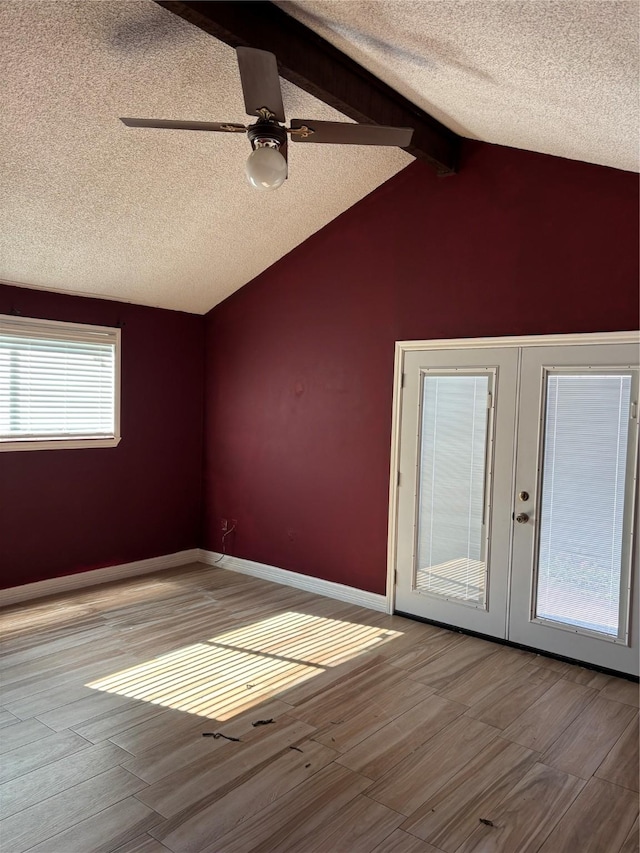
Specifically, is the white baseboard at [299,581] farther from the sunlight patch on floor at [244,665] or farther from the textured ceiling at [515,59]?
the textured ceiling at [515,59]

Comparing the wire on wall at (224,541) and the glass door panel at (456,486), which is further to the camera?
the wire on wall at (224,541)

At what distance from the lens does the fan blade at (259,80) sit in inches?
79.6

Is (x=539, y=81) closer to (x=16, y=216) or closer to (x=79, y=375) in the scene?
(x=16, y=216)

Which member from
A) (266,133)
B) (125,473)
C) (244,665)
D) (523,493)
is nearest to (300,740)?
(244,665)

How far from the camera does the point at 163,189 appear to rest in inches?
149

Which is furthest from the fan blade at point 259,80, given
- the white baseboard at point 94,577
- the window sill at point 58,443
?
the white baseboard at point 94,577

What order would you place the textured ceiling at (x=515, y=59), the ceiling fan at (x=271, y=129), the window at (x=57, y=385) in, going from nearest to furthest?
1. the textured ceiling at (x=515, y=59)
2. the ceiling fan at (x=271, y=129)
3. the window at (x=57, y=385)

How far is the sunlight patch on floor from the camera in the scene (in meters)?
3.16

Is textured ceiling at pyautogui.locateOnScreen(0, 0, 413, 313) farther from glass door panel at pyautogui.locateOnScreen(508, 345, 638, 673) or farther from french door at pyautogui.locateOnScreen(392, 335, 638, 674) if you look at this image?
glass door panel at pyautogui.locateOnScreen(508, 345, 638, 673)

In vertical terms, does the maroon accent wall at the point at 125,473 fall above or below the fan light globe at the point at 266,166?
below

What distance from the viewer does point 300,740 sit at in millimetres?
2785

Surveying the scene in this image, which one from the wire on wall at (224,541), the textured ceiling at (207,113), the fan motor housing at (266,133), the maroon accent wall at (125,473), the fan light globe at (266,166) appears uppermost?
the textured ceiling at (207,113)

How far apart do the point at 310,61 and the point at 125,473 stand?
3.56 metres

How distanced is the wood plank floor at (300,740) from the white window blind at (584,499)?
15.9 inches
